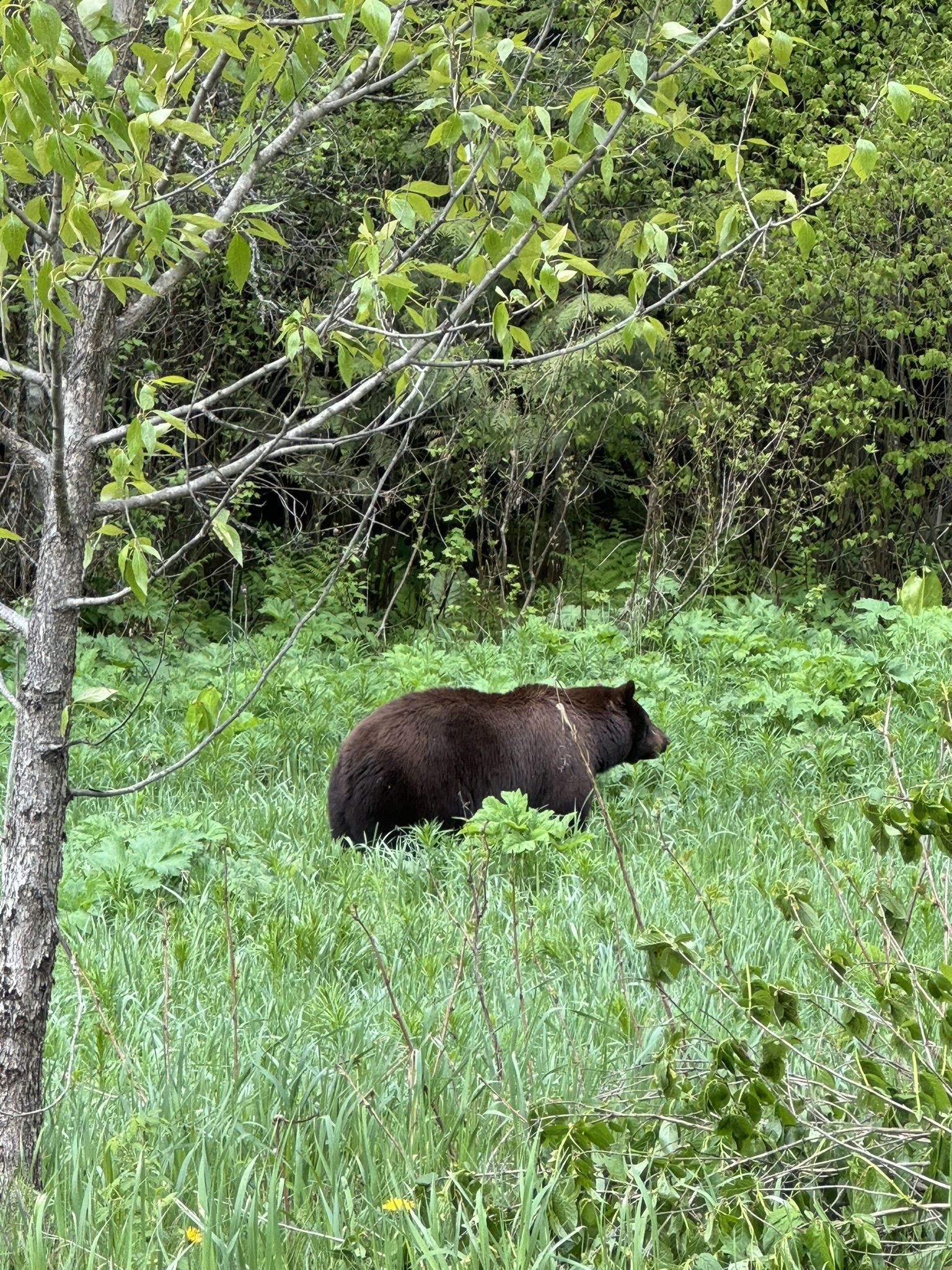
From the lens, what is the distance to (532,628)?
986cm

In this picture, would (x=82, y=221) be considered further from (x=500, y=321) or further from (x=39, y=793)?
(x=39, y=793)

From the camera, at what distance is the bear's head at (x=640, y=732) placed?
6969 mm

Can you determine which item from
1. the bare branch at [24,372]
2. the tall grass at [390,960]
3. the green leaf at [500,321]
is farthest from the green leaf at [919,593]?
the bare branch at [24,372]

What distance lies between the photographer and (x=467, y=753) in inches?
254

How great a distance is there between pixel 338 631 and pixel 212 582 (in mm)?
3821

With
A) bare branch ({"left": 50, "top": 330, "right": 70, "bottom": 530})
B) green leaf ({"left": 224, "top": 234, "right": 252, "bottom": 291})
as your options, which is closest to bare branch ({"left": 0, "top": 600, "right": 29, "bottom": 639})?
bare branch ({"left": 50, "top": 330, "right": 70, "bottom": 530})

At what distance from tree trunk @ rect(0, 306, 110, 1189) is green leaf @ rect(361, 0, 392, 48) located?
924mm

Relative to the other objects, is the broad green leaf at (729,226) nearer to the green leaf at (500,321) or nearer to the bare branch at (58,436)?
the green leaf at (500,321)

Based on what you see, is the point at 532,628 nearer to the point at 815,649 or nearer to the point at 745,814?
the point at 815,649

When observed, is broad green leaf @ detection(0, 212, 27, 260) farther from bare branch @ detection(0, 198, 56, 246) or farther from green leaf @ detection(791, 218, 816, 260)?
green leaf @ detection(791, 218, 816, 260)

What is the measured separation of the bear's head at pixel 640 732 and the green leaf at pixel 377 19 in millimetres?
4983

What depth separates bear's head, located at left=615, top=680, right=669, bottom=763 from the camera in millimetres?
6969

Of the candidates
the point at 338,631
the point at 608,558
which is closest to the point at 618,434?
the point at 608,558

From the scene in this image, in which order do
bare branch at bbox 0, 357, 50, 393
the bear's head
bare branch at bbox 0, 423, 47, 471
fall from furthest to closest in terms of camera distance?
the bear's head
bare branch at bbox 0, 423, 47, 471
bare branch at bbox 0, 357, 50, 393
